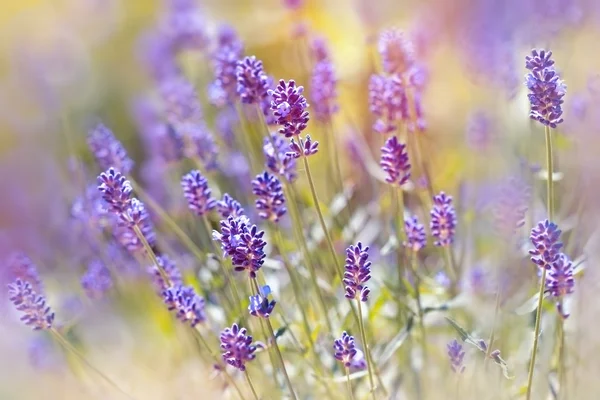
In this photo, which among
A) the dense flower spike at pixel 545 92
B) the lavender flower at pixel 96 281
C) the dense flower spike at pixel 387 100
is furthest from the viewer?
the lavender flower at pixel 96 281

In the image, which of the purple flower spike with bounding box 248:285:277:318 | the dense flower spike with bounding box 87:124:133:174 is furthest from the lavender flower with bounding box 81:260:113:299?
the purple flower spike with bounding box 248:285:277:318

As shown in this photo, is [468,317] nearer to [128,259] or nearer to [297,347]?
[297,347]

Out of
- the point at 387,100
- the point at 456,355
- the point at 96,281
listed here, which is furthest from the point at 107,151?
the point at 456,355

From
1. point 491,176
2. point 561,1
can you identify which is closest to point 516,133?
point 491,176

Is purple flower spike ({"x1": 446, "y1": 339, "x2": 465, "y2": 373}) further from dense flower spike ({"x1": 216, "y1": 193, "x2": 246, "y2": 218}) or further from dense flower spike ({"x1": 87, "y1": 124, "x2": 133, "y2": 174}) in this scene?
dense flower spike ({"x1": 87, "y1": 124, "x2": 133, "y2": 174})

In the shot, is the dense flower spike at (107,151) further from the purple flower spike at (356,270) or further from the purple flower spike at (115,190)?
the purple flower spike at (356,270)

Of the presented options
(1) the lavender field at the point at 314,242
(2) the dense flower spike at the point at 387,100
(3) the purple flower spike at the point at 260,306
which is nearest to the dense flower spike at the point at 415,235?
(1) the lavender field at the point at 314,242
